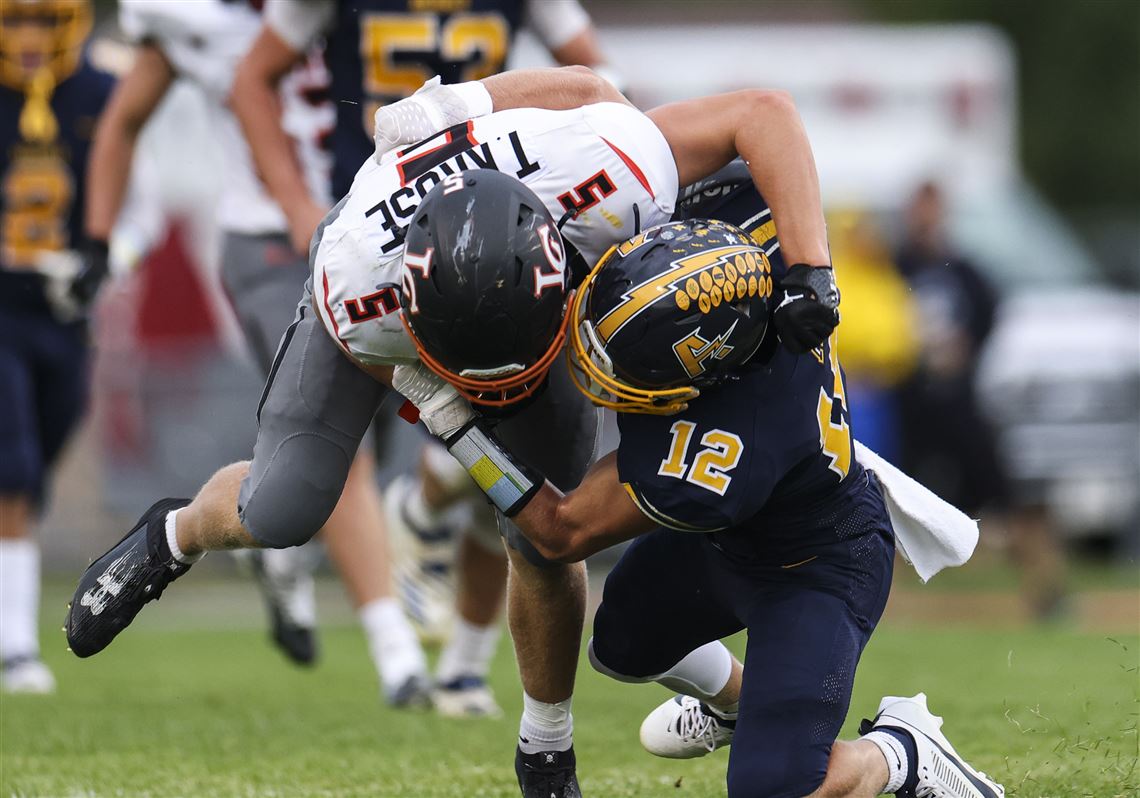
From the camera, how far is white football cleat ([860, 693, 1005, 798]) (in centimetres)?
375

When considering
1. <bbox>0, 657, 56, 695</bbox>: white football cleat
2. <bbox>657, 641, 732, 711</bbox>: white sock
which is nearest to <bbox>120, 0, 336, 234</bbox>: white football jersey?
<bbox>0, 657, 56, 695</bbox>: white football cleat

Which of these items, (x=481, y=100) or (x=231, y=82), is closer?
(x=481, y=100)

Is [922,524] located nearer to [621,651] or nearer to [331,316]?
[621,651]

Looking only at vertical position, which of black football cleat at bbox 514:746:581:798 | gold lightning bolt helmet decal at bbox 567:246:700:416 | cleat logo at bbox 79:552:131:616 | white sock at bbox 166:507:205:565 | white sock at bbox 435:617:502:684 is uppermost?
gold lightning bolt helmet decal at bbox 567:246:700:416

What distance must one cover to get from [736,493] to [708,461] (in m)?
0.08

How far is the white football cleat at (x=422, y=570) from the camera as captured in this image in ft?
21.9

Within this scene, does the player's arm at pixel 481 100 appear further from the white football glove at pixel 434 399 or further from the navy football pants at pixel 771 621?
the navy football pants at pixel 771 621

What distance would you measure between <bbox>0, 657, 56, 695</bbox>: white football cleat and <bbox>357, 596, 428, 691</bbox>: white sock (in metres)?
1.32

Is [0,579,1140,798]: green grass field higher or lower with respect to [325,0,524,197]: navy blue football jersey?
lower

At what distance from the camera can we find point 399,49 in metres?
5.50

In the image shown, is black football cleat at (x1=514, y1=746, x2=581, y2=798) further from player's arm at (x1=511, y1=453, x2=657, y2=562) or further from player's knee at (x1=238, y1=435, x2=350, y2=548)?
player's knee at (x1=238, y1=435, x2=350, y2=548)

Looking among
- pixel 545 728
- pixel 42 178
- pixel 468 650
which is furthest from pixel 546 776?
pixel 42 178

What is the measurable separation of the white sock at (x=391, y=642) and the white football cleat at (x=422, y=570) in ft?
3.85

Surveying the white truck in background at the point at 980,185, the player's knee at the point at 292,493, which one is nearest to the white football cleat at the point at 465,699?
the player's knee at the point at 292,493
